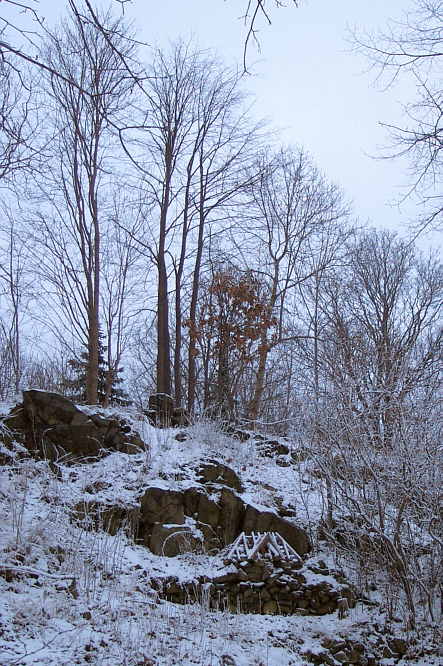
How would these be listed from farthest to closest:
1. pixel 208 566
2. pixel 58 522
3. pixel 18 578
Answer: pixel 208 566 → pixel 58 522 → pixel 18 578

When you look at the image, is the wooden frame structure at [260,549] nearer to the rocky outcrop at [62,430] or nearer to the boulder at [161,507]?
the boulder at [161,507]

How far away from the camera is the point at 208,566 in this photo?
686 cm

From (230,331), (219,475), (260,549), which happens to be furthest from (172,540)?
(230,331)

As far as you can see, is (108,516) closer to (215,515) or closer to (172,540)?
(172,540)

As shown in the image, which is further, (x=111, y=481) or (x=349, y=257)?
(x=349, y=257)

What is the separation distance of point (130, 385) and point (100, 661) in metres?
20.6

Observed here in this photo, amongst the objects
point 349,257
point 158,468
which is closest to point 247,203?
point 349,257

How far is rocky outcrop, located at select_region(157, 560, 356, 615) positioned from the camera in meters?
6.48

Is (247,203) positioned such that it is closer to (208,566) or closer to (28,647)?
(208,566)

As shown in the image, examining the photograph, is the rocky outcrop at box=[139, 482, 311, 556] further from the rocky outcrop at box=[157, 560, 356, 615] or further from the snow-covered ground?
the rocky outcrop at box=[157, 560, 356, 615]

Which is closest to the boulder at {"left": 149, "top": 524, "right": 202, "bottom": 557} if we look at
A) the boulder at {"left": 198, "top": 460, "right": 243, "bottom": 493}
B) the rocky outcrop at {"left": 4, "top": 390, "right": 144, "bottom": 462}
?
the boulder at {"left": 198, "top": 460, "right": 243, "bottom": 493}

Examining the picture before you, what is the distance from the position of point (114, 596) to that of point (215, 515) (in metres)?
2.31

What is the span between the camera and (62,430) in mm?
8156

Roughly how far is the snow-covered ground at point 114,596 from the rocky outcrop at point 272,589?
18cm
